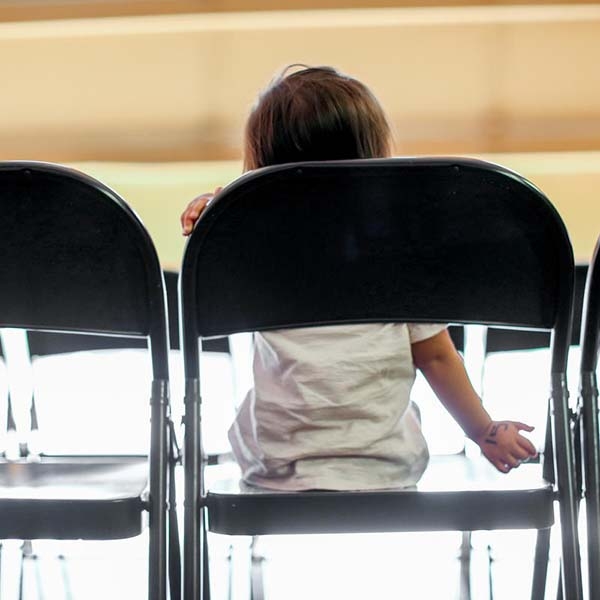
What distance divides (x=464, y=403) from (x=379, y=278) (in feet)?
1.00

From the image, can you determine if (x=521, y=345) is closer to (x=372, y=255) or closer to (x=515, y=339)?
(x=515, y=339)

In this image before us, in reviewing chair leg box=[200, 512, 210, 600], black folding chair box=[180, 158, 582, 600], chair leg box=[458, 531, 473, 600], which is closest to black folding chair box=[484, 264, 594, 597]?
chair leg box=[458, 531, 473, 600]

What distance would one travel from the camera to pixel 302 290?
105 cm

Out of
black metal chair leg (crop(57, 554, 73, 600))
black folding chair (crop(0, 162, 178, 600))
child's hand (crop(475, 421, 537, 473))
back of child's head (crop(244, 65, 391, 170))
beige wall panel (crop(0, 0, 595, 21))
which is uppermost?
beige wall panel (crop(0, 0, 595, 21))

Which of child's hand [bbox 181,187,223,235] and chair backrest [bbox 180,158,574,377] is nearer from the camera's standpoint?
chair backrest [bbox 180,158,574,377]

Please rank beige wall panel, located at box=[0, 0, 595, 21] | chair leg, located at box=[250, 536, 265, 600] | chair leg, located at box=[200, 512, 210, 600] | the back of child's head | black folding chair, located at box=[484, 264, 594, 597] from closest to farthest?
chair leg, located at box=[200, 512, 210, 600] → the back of child's head → chair leg, located at box=[250, 536, 265, 600] → black folding chair, located at box=[484, 264, 594, 597] → beige wall panel, located at box=[0, 0, 595, 21]

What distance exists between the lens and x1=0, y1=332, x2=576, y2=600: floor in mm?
1939

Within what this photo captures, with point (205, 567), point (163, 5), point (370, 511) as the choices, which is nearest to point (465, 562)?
point (205, 567)

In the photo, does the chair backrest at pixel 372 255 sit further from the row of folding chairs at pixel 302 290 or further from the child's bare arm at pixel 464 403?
the child's bare arm at pixel 464 403

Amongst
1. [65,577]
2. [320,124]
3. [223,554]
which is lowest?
[223,554]

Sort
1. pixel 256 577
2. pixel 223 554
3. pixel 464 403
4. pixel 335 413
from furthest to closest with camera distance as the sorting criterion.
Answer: pixel 223 554 < pixel 256 577 < pixel 464 403 < pixel 335 413

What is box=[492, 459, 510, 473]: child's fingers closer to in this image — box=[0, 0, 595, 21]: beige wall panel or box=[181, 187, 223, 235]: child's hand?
box=[181, 187, 223, 235]: child's hand

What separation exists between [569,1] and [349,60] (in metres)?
0.82

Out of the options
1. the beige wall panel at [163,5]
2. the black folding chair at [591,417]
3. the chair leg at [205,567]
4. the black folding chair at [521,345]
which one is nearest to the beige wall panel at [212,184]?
the beige wall panel at [163,5]
